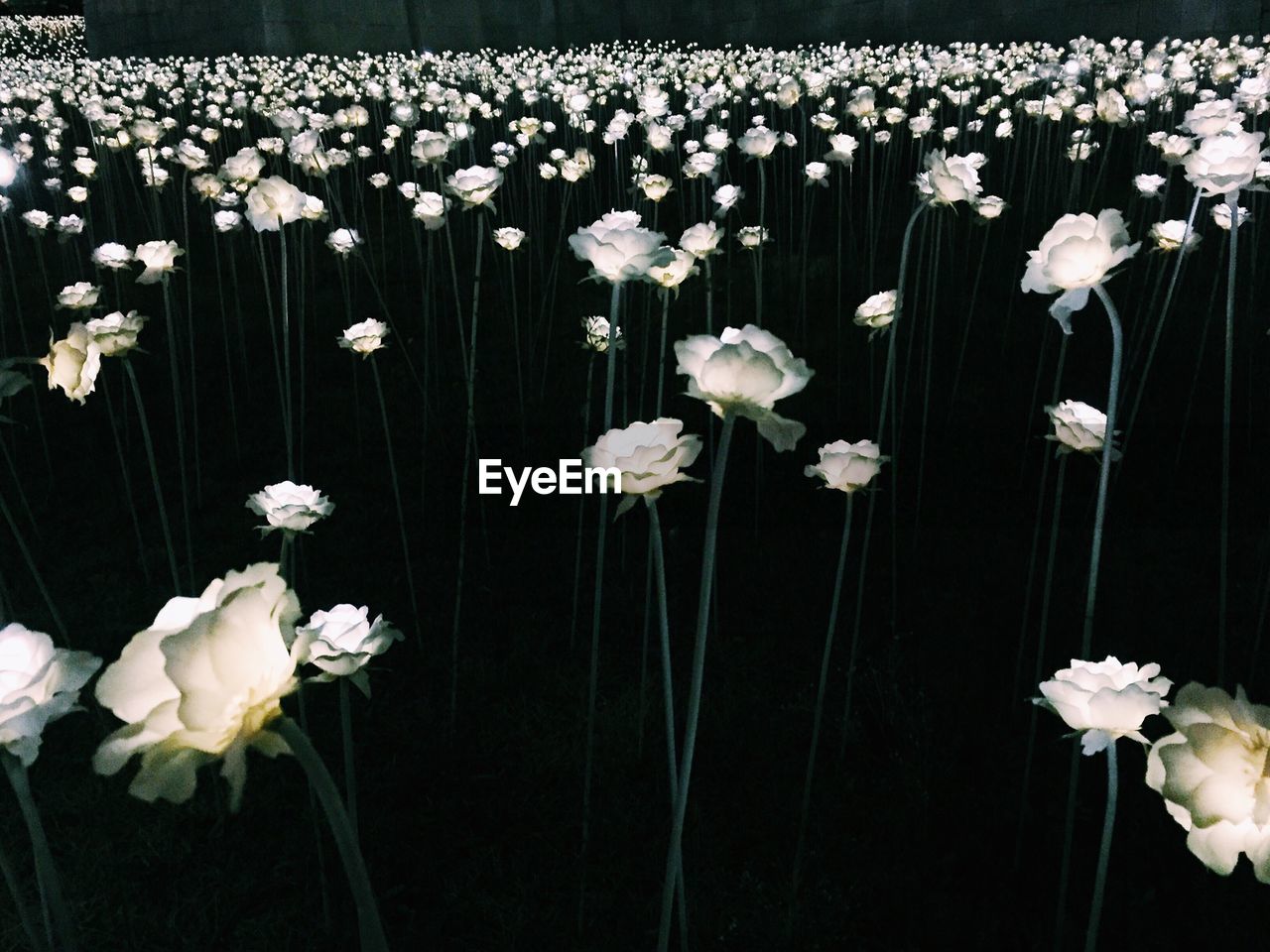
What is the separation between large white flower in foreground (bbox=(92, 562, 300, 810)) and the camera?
0.57 metres

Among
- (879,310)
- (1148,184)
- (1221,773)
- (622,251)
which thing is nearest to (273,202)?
(622,251)

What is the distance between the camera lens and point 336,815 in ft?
1.88

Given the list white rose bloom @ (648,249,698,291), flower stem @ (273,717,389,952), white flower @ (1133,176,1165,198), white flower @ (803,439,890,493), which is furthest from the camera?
white flower @ (1133,176,1165,198)

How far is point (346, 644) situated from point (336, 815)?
697mm

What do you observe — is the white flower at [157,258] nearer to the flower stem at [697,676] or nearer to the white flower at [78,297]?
the white flower at [78,297]

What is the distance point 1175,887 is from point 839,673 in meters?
0.75

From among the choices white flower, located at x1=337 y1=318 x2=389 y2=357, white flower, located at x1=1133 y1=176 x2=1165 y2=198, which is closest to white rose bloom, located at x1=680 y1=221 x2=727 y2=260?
white flower, located at x1=337 y1=318 x2=389 y2=357

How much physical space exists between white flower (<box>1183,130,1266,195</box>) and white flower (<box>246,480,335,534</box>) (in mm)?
1715

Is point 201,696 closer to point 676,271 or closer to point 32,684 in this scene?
point 32,684

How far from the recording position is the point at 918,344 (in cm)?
362

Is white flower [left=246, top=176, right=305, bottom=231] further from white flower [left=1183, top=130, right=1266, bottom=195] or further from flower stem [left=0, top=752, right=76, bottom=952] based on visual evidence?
white flower [left=1183, top=130, right=1266, bottom=195]

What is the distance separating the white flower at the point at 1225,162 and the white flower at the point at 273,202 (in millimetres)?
1876

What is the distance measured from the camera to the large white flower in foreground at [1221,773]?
0.69 metres

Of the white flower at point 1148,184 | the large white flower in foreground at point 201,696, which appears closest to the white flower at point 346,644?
the large white flower in foreground at point 201,696
